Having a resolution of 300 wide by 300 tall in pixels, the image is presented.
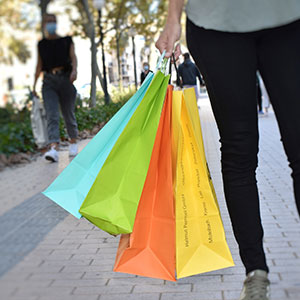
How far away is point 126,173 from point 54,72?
5117 mm

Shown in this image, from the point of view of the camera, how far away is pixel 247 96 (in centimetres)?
222

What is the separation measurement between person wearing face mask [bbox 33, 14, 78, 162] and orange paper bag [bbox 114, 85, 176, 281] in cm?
486

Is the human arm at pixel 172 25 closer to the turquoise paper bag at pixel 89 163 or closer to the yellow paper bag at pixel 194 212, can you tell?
the turquoise paper bag at pixel 89 163

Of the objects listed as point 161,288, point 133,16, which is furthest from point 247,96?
point 133,16

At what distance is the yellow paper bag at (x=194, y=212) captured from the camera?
275 centimetres

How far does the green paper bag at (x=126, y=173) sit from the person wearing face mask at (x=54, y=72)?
493 centimetres

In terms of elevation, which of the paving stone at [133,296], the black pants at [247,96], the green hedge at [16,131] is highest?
the black pants at [247,96]

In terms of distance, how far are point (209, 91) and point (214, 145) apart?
6339 millimetres

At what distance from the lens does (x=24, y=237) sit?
12.5 feet

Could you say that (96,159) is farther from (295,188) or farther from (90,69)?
(90,69)

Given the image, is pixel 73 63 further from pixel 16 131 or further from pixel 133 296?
pixel 133 296

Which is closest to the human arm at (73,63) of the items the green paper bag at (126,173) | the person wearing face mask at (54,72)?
the person wearing face mask at (54,72)

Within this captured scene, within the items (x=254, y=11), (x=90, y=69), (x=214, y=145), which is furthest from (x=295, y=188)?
(x=90, y=69)

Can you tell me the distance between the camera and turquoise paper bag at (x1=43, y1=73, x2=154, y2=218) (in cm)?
263
